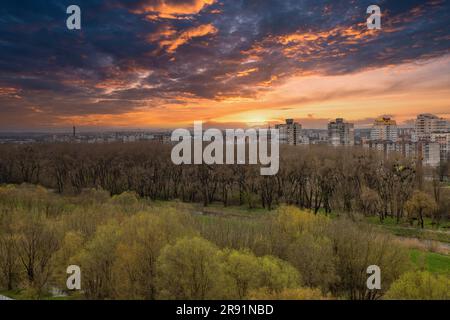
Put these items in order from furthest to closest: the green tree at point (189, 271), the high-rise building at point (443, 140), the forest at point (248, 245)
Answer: the high-rise building at point (443, 140) → the forest at point (248, 245) → the green tree at point (189, 271)

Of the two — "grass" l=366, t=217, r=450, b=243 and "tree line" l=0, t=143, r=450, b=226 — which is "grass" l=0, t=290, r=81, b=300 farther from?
"tree line" l=0, t=143, r=450, b=226

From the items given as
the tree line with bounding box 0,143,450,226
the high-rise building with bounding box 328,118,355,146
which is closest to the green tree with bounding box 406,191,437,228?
the tree line with bounding box 0,143,450,226

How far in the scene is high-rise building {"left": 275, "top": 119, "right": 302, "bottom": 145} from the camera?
536 ft

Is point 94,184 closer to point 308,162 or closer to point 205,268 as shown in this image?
point 308,162

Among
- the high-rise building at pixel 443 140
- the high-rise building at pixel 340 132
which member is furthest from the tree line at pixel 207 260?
the high-rise building at pixel 340 132

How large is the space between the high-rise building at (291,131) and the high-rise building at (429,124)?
47.9m

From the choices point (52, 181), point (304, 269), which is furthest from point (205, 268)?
point (52, 181)

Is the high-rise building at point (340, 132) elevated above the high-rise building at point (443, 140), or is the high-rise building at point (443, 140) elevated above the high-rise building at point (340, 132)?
the high-rise building at point (340, 132)

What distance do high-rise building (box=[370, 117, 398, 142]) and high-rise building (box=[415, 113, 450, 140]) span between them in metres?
20.8

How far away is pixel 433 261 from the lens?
128ft

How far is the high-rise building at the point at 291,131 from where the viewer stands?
163500 millimetres

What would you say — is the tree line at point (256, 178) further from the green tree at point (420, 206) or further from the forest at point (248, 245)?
the forest at point (248, 245)
